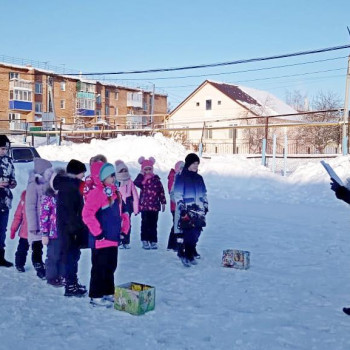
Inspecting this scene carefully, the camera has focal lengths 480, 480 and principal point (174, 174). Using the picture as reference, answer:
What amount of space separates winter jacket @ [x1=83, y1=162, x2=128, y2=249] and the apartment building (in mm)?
42832

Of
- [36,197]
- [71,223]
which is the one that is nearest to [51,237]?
[71,223]

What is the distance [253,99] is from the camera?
182ft

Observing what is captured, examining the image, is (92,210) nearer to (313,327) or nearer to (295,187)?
(313,327)

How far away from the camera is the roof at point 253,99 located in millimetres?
52347

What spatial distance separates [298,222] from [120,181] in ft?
16.0

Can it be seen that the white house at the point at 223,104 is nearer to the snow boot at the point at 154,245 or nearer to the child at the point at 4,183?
→ the snow boot at the point at 154,245

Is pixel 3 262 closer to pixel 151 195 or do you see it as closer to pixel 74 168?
pixel 74 168

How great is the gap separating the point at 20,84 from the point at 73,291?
59.8m

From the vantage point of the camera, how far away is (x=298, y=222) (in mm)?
11180

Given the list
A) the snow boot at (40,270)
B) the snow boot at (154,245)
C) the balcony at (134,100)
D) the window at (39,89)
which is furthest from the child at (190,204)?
the balcony at (134,100)

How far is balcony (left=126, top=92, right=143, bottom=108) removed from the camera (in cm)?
7812

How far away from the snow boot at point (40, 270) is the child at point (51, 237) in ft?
0.93

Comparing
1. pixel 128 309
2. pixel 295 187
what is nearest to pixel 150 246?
pixel 128 309

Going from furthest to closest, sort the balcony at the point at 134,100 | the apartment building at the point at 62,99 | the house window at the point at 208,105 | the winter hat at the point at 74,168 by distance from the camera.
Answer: the balcony at the point at 134,100, the apartment building at the point at 62,99, the house window at the point at 208,105, the winter hat at the point at 74,168
